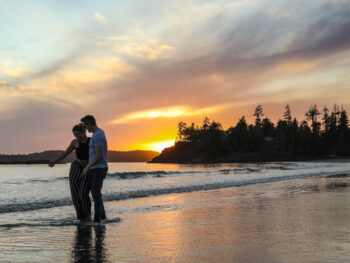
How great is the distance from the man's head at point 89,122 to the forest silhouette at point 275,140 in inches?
4942

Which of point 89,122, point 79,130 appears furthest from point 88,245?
point 79,130

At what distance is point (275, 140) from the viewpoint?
14488cm

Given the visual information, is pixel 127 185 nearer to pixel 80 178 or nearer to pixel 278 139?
pixel 80 178

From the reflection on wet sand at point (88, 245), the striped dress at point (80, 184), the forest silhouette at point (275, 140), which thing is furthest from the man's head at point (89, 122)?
the forest silhouette at point (275, 140)

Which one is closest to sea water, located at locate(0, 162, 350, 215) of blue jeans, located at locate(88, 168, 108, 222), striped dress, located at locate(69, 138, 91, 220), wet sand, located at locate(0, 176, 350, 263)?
wet sand, located at locate(0, 176, 350, 263)

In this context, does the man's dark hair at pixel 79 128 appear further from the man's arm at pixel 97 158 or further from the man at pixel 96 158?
the man's arm at pixel 97 158

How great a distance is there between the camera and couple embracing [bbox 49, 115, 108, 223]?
7.03 metres

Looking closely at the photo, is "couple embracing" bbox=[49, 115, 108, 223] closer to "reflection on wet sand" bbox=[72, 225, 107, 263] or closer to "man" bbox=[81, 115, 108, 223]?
"man" bbox=[81, 115, 108, 223]

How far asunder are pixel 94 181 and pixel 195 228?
7.08ft

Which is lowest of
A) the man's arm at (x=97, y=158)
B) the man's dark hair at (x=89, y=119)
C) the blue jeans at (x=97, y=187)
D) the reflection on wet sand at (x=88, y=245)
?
the reflection on wet sand at (x=88, y=245)

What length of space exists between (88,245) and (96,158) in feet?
6.74

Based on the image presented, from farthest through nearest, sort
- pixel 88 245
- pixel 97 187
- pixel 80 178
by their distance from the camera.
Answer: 1. pixel 80 178
2. pixel 97 187
3. pixel 88 245

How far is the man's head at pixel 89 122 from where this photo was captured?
7039 millimetres

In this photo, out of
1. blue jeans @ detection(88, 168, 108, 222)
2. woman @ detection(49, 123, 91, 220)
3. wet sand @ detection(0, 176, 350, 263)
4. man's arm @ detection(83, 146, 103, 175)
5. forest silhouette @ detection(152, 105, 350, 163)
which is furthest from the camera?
forest silhouette @ detection(152, 105, 350, 163)
